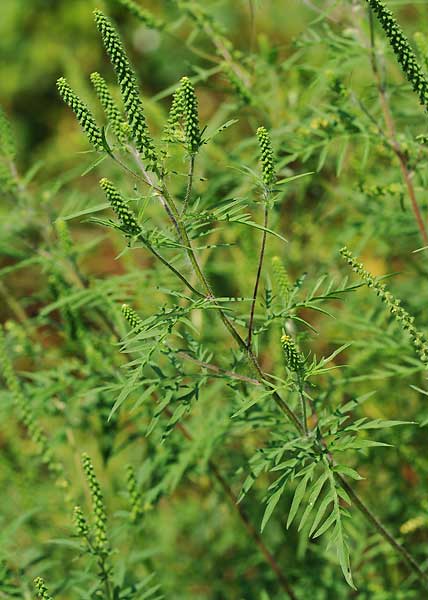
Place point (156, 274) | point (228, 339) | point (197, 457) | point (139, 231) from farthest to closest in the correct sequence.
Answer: point (228, 339)
point (156, 274)
point (197, 457)
point (139, 231)

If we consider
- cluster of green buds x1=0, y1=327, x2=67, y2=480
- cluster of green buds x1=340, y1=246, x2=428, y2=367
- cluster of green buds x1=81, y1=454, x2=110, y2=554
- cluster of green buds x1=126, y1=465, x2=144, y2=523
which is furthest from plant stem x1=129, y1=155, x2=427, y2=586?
cluster of green buds x1=0, y1=327, x2=67, y2=480

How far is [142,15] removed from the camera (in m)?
2.25

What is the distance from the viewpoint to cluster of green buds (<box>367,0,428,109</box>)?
126 cm

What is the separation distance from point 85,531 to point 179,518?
5.07 ft

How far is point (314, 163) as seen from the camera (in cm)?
316

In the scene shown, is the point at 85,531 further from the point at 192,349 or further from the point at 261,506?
the point at 261,506

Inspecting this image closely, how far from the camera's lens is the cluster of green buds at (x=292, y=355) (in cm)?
131

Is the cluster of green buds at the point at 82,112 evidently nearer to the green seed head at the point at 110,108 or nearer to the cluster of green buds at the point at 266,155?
the green seed head at the point at 110,108

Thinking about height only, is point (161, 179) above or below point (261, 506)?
above

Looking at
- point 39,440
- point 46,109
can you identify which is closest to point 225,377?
point 39,440

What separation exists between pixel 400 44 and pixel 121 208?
51cm

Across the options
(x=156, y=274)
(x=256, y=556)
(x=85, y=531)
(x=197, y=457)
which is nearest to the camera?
(x=85, y=531)

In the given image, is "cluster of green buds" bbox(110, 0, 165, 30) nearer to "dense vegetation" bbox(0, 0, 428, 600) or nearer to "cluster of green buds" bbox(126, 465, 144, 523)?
"dense vegetation" bbox(0, 0, 428, 600)

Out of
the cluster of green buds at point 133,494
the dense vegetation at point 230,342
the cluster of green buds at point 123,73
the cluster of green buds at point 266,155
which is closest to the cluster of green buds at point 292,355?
the dense vegetation at point 230,342
